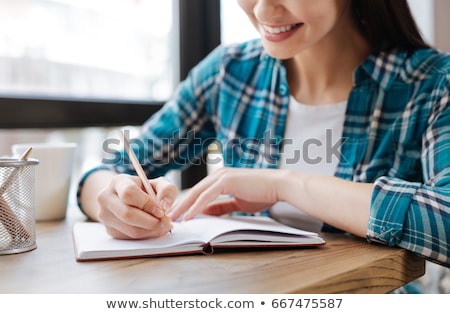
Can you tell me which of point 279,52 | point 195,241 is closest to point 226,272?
point 195,241

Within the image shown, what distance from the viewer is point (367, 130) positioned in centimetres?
96

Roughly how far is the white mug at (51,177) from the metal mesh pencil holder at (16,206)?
224mm

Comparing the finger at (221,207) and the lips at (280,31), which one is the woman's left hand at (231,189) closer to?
the finger at (221,207)

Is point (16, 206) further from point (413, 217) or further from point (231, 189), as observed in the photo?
point (413, 217)

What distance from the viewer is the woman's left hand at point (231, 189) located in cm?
80

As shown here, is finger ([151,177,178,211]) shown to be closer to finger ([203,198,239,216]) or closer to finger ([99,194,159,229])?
finger ([99,194,159,229])

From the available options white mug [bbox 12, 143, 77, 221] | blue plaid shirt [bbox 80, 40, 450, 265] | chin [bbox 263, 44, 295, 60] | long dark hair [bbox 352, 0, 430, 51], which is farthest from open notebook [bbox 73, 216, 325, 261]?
long dark hair [bbox 352, 0, 430, 51]

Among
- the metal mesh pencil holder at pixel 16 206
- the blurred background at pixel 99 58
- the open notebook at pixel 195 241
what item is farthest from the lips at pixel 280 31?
the metal mesh pencil holder at pixel 16 206

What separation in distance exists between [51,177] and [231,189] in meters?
0.36

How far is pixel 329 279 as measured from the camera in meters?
0.55

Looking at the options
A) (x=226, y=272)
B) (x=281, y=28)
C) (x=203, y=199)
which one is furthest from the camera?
(x=281, y=28)
